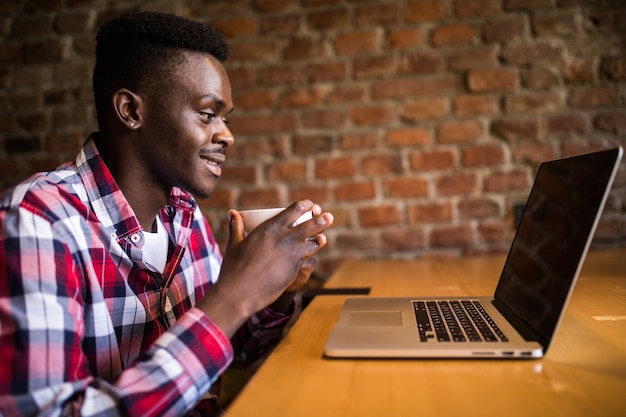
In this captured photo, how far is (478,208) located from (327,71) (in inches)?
28.6

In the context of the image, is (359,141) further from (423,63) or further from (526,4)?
(526,4)

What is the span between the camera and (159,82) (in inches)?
37.0

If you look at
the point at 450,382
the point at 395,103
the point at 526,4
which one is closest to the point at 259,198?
the point at 395,103

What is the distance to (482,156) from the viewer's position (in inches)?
66.2

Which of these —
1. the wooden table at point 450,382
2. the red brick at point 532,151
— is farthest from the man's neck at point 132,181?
the red brick at point 532,151

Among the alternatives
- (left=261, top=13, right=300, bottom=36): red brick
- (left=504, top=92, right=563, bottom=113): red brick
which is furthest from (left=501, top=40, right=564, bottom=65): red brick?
(left=261, top=13, right=300, bottom=36): red brick

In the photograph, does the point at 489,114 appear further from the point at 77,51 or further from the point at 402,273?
the point at 77,51

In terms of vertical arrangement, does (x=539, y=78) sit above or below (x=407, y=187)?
above

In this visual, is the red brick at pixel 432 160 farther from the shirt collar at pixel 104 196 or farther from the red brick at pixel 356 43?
the shirt collar at pixel 104 196

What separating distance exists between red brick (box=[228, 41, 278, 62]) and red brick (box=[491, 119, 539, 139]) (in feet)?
2.74

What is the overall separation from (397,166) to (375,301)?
2.71 feet

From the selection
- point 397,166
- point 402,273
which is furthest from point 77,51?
point 402,273

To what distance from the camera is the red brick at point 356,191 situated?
172cm

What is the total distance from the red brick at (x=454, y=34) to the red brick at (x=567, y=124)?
0.40 meters
